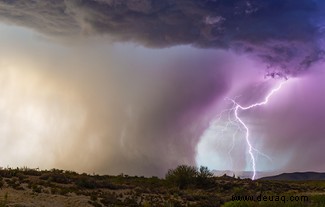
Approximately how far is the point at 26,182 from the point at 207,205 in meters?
17.3

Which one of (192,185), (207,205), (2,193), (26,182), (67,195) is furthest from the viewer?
(192,185)

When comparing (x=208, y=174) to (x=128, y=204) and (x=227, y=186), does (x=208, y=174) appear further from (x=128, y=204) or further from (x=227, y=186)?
(x=128, y=204)

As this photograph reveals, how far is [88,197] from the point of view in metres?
37.9

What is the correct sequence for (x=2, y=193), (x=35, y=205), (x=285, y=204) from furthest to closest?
(x=2, y=193) < (x=35, y=205) < (x=285, y=204)

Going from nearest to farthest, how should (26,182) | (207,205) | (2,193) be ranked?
(2,193)
(207,205)
(26,182)

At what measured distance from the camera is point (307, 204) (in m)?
28.8

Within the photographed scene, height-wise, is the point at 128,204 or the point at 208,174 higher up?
the point at 208,174

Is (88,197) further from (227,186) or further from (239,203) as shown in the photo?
(227,186)

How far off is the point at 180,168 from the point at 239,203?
113ft

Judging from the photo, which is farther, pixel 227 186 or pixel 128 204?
pixel 227 186

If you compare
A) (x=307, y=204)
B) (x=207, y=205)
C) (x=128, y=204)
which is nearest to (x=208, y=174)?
(x=207, y=205)

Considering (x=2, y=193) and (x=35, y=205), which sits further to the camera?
(x=2, y=193)

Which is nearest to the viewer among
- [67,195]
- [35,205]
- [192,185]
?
[35,205]

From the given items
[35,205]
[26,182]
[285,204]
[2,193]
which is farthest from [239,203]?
[26,182]
